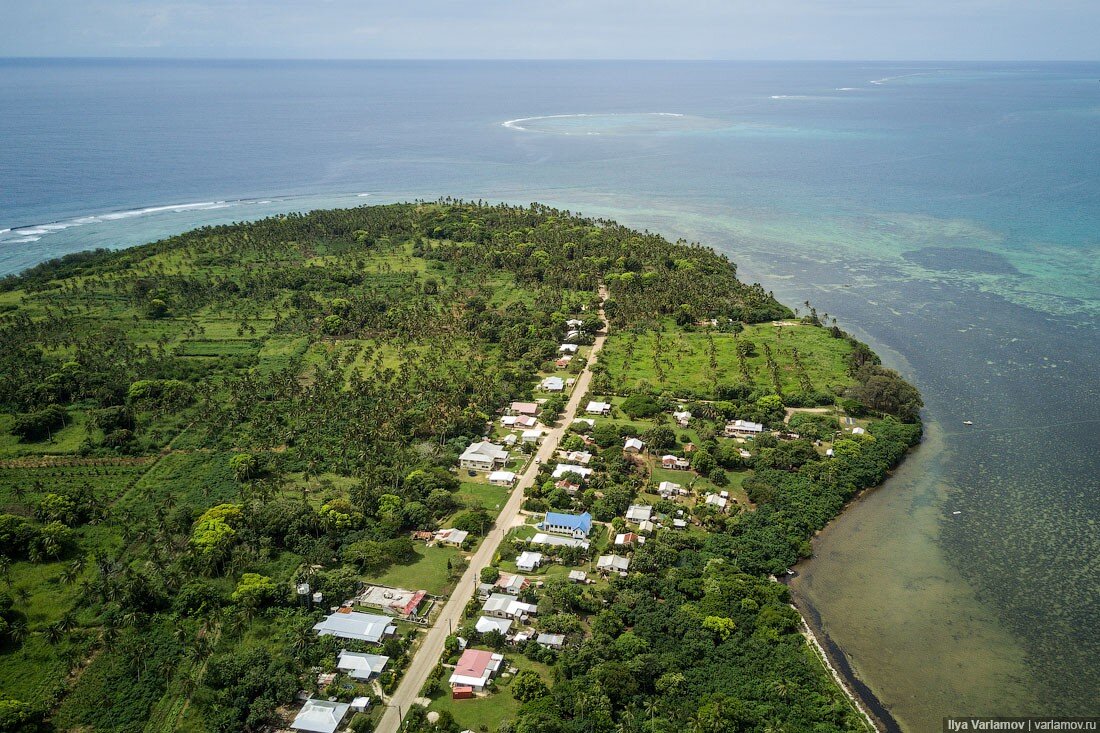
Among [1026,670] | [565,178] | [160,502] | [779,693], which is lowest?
[1026,670]

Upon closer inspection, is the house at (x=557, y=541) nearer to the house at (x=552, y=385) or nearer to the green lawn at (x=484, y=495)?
the green lawn at (x=484, y=495)

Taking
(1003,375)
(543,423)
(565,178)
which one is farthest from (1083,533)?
(565,178)

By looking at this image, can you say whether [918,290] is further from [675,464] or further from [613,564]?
[613,564]

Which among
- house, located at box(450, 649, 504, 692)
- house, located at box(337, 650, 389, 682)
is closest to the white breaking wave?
house, located at box(337, 650, 389, 682)

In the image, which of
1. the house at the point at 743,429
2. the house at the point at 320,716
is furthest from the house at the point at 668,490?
the house at the point at 320,716

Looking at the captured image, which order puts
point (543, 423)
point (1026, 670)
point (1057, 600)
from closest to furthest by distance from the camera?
1. point (1026, 670)
2. point (1057, 600)
3. point (543, 423)

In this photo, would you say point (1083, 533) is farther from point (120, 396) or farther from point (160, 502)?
point (120, 396)
